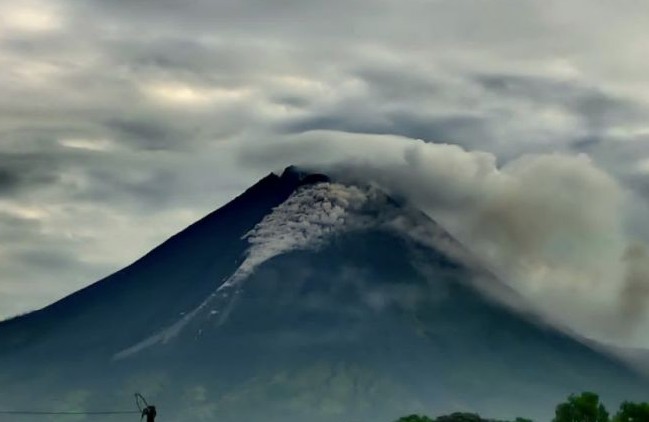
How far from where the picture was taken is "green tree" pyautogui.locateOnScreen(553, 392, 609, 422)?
95125 mm

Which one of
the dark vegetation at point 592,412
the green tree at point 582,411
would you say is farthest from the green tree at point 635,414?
the green tree at point 582,411

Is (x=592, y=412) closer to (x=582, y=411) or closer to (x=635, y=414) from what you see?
(x=582, y=411)

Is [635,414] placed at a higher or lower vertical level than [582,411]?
lower

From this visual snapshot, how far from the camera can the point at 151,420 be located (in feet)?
177

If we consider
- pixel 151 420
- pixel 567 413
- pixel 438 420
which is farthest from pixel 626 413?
pixel 151 420

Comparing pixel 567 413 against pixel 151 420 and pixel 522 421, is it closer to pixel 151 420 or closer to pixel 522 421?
pixel 522 421

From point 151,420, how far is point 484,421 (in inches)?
2269

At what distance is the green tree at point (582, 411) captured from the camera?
9512 centimetres

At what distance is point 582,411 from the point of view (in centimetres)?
9525

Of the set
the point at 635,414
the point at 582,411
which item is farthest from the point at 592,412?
the point at 635,414

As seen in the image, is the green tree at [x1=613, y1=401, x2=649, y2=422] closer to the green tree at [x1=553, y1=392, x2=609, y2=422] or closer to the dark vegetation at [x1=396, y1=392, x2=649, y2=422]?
the dark vegetation at [x1=396, y1=392, x2=649, y2=422]

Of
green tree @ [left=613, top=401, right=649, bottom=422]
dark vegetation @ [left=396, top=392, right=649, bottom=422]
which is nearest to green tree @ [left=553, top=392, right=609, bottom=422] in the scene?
dark vegetation @ [left=396, top=392, right=649, bottom=422]

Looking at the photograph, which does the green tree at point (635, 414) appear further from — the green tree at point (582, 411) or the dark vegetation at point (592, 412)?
the green tree at point (582, 411)

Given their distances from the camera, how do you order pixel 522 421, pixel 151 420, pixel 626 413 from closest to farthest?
pixel 151 420 → pixel 626 413 → pixel 522 421
